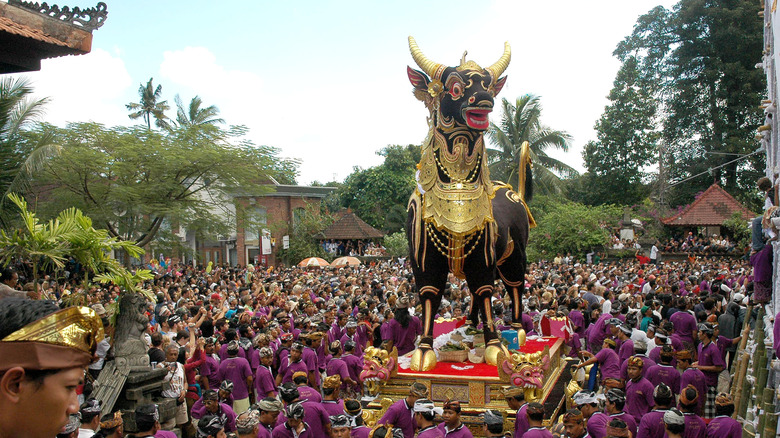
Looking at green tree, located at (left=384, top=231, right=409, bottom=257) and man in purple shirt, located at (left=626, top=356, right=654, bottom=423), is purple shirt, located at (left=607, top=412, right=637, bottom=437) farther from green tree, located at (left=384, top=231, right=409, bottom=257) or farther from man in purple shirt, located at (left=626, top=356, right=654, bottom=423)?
green tree, located at (left=384, top=231, right=409, bottom=257)

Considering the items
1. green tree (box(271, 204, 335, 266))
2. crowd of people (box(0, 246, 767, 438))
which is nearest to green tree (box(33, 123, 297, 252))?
crowd of people (box(0, 246, 767, 438))

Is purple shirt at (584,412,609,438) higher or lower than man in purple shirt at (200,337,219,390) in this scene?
lower

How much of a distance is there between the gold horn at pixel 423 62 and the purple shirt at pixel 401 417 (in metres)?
3.28

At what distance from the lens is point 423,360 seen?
6449mm

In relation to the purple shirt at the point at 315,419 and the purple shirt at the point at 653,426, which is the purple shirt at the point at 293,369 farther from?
the purple shirt at the point at 653,426

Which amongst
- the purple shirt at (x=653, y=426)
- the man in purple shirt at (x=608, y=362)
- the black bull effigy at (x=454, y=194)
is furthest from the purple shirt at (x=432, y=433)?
the man in purple shirt at (x=608, y=362)

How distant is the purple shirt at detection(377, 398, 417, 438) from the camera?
504cm

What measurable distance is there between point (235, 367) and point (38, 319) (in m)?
4.96

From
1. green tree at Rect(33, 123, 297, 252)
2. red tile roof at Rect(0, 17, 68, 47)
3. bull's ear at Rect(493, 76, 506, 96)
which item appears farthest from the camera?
green tree at Rect(33, 123, 297, 252)

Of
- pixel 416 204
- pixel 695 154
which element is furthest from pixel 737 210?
pixel 416 204

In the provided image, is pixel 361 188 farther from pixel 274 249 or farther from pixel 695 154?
pixel 695 154

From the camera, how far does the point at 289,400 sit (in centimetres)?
489

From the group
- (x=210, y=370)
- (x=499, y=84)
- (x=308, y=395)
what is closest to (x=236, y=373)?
(x=210, y=370)

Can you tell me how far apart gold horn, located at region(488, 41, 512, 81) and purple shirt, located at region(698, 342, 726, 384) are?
3.61 metres
